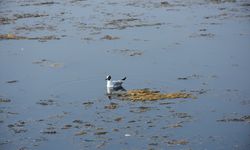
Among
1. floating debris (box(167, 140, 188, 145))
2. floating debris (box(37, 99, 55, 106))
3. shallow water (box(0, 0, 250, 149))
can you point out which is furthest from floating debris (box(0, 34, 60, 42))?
floating debris (box(167, 140, 188, 145))

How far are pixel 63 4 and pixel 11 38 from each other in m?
11.8

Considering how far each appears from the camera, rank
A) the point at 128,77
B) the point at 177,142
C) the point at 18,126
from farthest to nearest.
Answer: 1. the point at 128,77
2. the point at 18,126
3. the point at 177,142

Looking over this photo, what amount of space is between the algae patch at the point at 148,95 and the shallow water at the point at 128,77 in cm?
34

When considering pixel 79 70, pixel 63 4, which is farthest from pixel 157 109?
pixel 63 4

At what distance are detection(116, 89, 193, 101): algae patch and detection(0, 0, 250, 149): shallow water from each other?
0.34m

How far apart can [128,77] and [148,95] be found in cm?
205

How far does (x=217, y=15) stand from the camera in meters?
28.4

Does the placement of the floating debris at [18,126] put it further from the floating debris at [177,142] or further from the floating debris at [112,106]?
the floating debris at [177,142]

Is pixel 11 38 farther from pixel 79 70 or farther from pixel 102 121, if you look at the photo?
pixel 102 121

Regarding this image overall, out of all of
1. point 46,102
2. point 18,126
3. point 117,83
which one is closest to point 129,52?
point 117,83

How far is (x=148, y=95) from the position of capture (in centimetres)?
1558

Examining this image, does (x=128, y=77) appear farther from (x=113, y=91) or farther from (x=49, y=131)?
(x=49, y=131)

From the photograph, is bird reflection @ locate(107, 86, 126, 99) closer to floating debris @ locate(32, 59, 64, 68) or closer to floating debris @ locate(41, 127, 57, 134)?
floating debris @ locate(41, 127, 57, 134)

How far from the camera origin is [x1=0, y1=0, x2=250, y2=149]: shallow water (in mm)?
12703
